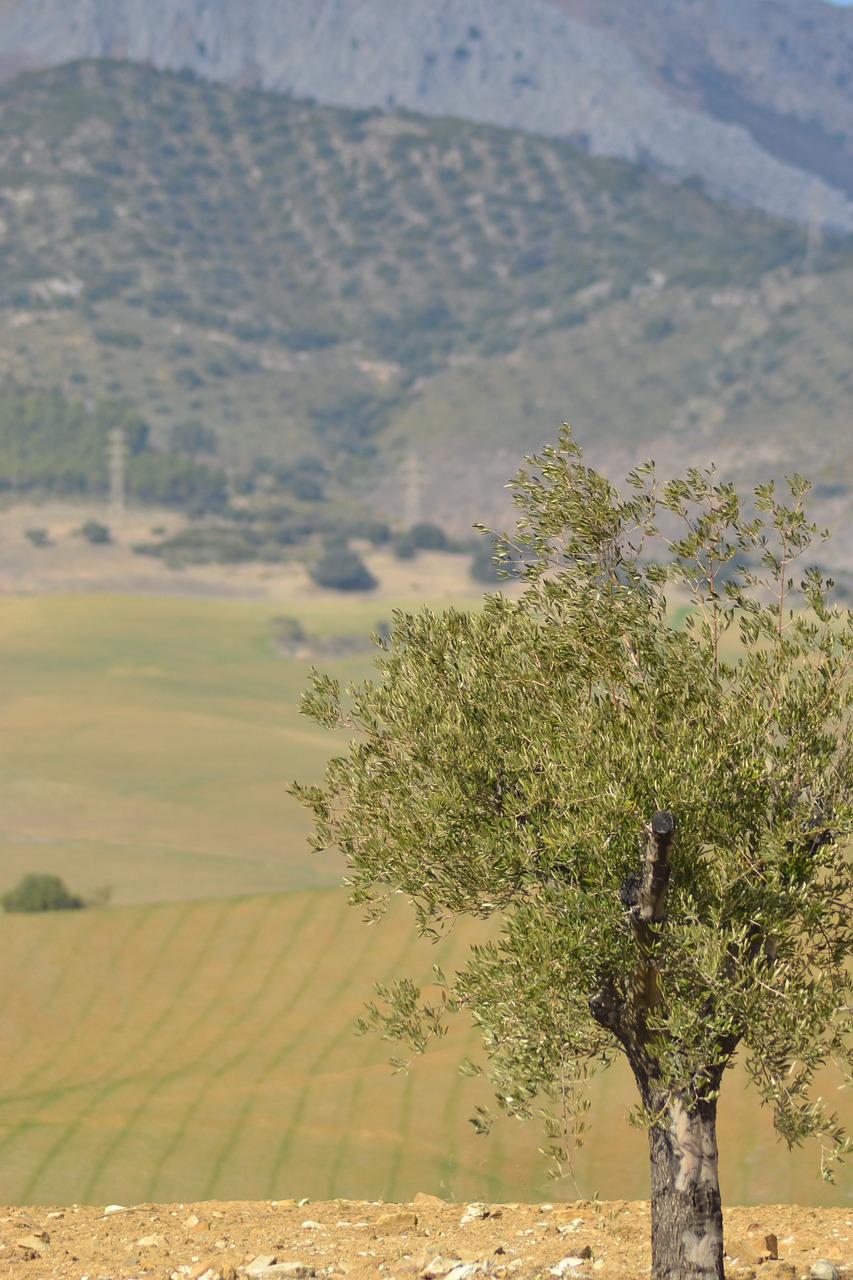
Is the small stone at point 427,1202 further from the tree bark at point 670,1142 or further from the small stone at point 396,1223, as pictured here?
the tree bark at point 670,1142

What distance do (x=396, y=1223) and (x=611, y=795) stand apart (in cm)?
822

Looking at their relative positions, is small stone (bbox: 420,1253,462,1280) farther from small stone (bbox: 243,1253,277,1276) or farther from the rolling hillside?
the rolling hillside

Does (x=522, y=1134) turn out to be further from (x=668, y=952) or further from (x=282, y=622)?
(x=282, y=622)

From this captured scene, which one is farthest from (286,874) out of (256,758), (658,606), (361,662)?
(361,662)

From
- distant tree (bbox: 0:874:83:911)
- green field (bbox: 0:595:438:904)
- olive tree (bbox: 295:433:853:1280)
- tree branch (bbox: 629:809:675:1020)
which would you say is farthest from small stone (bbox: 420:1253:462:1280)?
green field (bbox: 0:595:438:904)

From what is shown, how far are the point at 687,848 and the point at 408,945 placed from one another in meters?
26.7

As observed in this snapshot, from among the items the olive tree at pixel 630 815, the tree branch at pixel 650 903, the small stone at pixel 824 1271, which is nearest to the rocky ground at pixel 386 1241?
the small stone at pixel 824 1271

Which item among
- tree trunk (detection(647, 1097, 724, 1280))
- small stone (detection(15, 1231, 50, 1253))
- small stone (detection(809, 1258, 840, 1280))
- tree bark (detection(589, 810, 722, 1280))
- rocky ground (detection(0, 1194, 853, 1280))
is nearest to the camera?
tree bark (detection(589, 810, 722, 1280))

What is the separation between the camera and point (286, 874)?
88.2m

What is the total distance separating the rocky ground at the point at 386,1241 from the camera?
18.0m

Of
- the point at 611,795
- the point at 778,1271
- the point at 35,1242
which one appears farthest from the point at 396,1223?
the point at 611,795

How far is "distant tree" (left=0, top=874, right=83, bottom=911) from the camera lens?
5688cm

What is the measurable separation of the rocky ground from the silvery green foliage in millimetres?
2588

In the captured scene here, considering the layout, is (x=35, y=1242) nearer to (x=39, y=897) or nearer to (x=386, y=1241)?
(x=386, y=1241)
